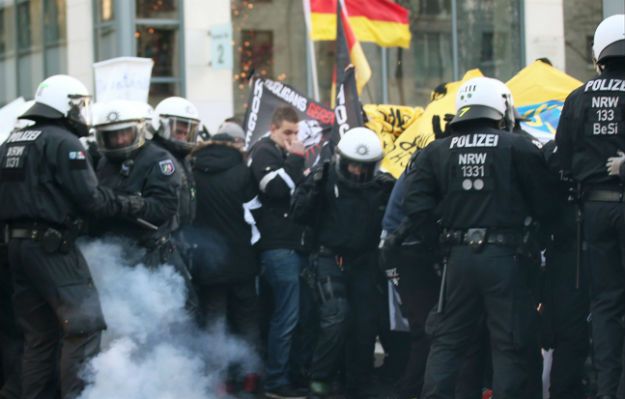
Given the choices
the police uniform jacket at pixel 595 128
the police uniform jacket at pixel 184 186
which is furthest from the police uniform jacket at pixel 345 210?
the police uniform jacket at pixel 595 128

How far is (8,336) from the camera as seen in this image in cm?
930

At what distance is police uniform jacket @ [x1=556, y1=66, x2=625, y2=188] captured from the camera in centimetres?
742

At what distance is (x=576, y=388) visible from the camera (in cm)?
824

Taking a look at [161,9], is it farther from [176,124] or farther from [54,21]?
[176,124]

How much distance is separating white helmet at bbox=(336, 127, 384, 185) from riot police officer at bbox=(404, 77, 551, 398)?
1.48 meters

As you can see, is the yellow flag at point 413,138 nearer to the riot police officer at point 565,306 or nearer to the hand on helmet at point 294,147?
the hand on helmet at point 294,147

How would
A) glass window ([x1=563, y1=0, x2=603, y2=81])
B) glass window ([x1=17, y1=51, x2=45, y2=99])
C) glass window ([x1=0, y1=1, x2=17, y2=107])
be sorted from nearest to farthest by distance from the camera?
glass window ([x1=563, y1=0, x2=603, y2=81]), glass window ([x1=17, y1=51, x2=45, y2=99]), glass window ([x1=0, y1=1, x2=17, y2=107])

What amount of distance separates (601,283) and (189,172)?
11.0ft

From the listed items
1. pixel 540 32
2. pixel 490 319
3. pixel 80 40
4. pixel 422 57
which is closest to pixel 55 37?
pixel 80 40

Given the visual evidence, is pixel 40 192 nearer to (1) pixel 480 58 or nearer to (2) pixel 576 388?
(2) pixel 576 388

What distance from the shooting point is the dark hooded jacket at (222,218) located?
32.4 ft

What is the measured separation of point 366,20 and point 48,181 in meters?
7.07

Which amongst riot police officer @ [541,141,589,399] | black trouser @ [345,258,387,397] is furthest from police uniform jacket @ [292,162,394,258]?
riot police officer @ [541,141,589,399]

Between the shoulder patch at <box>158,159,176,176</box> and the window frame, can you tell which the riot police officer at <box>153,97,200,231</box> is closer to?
the shoulder patch at <box>158,159,176,176</box>
